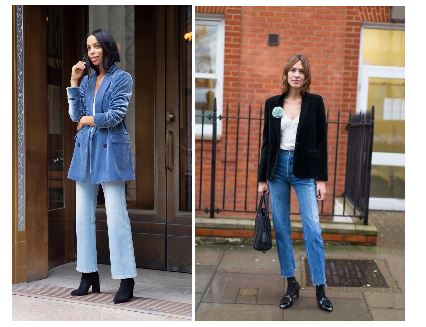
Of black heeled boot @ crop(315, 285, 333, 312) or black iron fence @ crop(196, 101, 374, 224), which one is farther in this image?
black iron fence @ crop(196, 101, 374, 224)

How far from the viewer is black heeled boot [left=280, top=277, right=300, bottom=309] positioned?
380 centimetres

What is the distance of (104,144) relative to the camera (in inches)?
137

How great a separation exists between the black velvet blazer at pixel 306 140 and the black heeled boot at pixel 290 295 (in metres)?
0.83

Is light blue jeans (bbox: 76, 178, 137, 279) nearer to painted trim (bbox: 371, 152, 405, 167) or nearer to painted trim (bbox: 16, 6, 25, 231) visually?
painted trim (bbox: 16, 6, 25, 231)

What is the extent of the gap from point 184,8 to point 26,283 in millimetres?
2459

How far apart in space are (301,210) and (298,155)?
0.42m

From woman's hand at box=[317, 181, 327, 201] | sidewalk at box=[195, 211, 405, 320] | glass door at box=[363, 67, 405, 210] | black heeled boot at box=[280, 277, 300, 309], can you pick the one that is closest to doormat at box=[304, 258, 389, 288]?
sidewalk at box=[195, 211, 405, 320]

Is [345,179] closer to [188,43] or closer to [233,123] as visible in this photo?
[233,123]

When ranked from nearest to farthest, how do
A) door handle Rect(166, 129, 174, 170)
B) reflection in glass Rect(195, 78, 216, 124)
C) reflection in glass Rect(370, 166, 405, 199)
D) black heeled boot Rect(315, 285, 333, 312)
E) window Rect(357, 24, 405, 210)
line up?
black heeled boot Rect(315, 285, 333, 312), door handle Rect(166, 129, 174, 170), reflection in glass Rect(195, 78, 216, 124), window Rect(357, 24, 405, 210), reflection in glass Rect(370, 166, 405, 199)

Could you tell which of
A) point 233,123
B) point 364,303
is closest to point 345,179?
point 233,123

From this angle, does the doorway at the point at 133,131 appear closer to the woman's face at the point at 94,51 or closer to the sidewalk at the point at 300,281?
the sidewalk at the point at 300,281

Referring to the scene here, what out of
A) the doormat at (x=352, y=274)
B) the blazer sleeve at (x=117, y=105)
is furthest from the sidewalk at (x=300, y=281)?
the blazer sleeve at (x=117, y=105)
